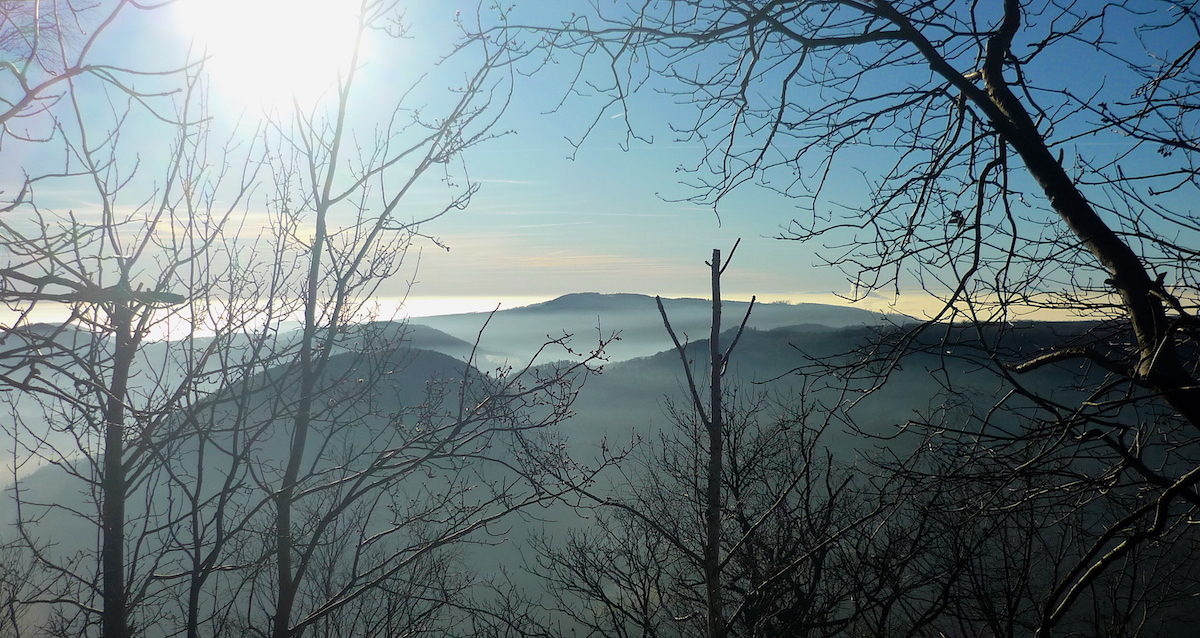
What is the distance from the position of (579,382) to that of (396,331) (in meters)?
2.14

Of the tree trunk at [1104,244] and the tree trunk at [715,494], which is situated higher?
the tree trunk at [1104,244]

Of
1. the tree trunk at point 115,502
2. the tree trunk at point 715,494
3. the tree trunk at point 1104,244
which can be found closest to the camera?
the tree trunk at point 1104,244

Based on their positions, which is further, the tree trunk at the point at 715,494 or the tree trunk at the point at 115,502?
the tree trunk at the point at 115,502

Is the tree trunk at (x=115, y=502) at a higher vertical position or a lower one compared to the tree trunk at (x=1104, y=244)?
lower

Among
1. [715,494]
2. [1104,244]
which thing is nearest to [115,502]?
[715,494]

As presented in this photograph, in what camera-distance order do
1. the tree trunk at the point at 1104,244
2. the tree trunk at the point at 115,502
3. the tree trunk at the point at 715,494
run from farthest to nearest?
the tree trunk at the point at 115,502 < the tree trunk at the point at 715,494 < the tree trunk at the point at 1104,244

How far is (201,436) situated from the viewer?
4.45 meters

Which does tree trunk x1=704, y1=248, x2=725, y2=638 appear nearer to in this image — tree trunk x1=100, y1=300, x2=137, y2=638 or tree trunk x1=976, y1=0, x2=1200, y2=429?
tree trunk x1=976, y1=0, x2=1200, y2=429

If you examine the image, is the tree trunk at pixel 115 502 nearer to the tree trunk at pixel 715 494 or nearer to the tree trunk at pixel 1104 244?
the tree trunk at pixel 715 494

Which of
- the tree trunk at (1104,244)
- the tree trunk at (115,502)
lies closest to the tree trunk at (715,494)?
the tree trunk at (1104,244)

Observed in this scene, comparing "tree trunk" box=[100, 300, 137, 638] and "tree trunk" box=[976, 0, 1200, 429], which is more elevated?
"tree trunk" box=[976, 0, 1200, 429]

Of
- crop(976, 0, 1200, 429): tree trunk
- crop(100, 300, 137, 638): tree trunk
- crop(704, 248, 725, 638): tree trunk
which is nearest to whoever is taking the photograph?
crop(976, 0, 1200, 429): tree trunk

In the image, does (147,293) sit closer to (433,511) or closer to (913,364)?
(433,511)

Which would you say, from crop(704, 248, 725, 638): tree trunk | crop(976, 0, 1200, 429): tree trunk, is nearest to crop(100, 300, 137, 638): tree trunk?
crop(704, 248, 725, 638): tree trunk
